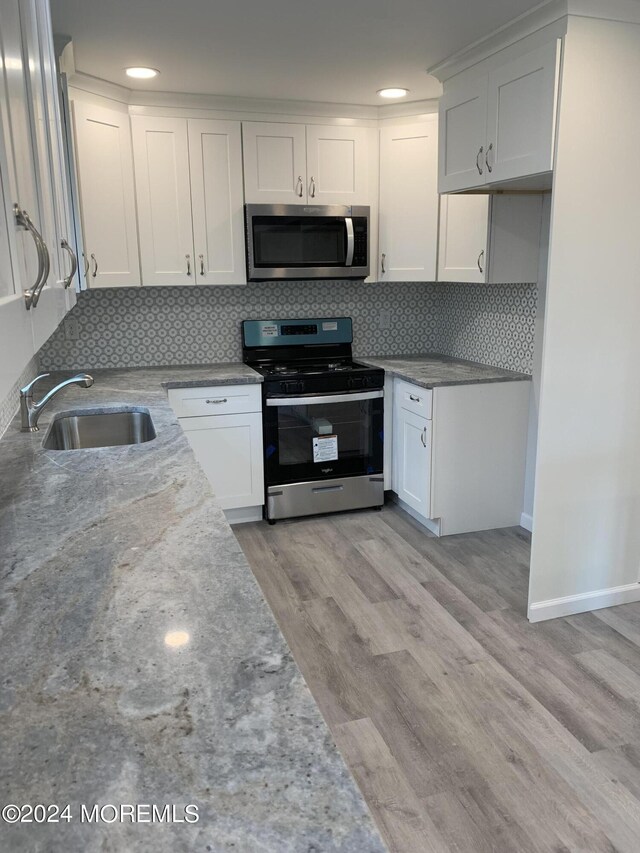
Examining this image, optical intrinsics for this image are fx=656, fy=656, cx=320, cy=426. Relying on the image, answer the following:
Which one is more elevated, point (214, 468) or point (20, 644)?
point (20, 644)

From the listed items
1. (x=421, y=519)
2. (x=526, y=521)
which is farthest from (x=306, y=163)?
(x=526, y=521)

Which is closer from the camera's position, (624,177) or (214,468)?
(624,177)

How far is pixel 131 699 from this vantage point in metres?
0.85

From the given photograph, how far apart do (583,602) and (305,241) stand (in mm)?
2404

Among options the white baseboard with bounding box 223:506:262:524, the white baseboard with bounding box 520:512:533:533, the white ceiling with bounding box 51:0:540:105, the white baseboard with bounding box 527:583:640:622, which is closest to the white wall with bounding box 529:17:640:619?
the white baseboard with bounding box 527:583:640:622

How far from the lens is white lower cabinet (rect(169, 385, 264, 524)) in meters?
3.62

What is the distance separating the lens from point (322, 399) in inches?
149

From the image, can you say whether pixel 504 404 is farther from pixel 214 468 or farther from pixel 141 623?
pixel 141 623

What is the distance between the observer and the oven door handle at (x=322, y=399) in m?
3.72

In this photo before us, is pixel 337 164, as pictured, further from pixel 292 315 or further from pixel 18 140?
pixel 18 140

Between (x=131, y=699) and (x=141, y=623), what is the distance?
0.21m

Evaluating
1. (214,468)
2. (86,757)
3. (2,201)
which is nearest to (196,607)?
(86,757)

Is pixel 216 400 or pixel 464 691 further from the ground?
pixel 216 400

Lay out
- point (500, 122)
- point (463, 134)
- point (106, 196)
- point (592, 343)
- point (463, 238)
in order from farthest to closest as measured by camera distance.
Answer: point (463, 238)
point (106, 196)
point (463, 134)
point (500, 122)
point (592, 343)
